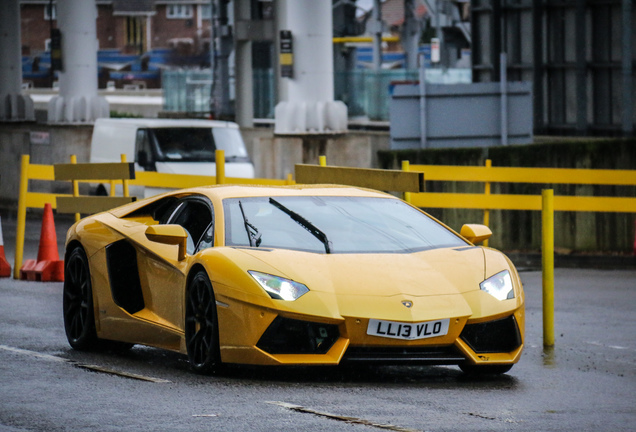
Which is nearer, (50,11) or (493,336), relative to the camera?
(493,336)

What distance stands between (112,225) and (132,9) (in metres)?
118

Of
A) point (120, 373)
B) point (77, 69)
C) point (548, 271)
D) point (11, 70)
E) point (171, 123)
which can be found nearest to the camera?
point (120, 373)

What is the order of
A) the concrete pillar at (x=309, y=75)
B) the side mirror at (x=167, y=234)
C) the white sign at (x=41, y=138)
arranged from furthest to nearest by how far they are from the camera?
the white sign at (x=41, y=138) → the concrete pillar at (x=309, y=75) → the side mirror at (x=167, y=234)

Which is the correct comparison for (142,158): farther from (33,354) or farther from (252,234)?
(252,234)

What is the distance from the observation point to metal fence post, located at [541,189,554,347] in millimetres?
9572

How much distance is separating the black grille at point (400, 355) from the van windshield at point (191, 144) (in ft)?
49.9

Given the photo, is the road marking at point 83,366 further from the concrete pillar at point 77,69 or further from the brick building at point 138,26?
the brick building at point 138,26

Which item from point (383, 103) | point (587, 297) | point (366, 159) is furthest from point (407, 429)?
point (383, 103)

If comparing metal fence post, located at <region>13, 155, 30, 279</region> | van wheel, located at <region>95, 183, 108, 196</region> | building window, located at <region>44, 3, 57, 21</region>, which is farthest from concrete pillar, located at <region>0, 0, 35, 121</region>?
building window, located at <region>44, 3, 57, 21</region>

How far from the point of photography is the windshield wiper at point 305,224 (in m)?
8.14

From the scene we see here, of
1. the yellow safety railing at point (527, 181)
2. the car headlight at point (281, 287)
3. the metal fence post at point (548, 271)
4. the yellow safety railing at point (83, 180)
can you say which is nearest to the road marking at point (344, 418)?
the car headlight at point (281, 287)

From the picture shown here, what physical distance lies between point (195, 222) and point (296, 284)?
1408 mm

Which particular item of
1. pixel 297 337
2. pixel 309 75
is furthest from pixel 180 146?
pixel 297 337

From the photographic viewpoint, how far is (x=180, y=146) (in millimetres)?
22750
